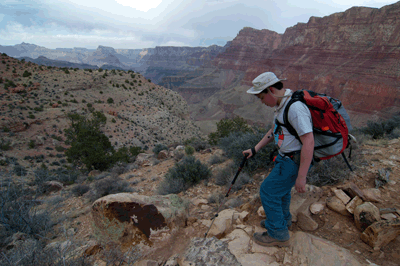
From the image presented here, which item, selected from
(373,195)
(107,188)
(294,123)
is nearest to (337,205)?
(373,195)

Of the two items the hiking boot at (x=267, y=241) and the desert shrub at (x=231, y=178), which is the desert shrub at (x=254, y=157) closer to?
the desert shrub at (x=231, y=178)

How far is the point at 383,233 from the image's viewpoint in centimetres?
191

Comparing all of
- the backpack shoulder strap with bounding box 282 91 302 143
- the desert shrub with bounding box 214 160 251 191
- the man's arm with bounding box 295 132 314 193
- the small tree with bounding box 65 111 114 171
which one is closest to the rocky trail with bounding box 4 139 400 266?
A: the desert shrub with bounding box 214 160 251 191

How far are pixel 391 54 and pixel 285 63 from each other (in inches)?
1196

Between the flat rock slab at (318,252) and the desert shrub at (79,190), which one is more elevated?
the flat rock slab at (318,252)

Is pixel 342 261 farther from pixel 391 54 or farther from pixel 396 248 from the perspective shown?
pixel 391 54

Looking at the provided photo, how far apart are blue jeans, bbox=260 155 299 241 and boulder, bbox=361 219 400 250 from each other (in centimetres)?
88

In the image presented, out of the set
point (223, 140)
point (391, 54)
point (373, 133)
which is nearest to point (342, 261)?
point (223, 140)

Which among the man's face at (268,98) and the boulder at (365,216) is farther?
the boulder at (365,216)

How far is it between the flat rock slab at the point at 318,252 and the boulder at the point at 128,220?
1.73 metres

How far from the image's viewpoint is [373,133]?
7.62m

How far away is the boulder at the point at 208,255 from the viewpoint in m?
1.81

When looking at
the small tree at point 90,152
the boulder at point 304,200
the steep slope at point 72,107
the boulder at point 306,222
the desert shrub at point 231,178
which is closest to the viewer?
the boulder at point 306,222

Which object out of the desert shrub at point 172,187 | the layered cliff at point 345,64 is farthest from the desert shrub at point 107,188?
the layered cliff at point 345,64
